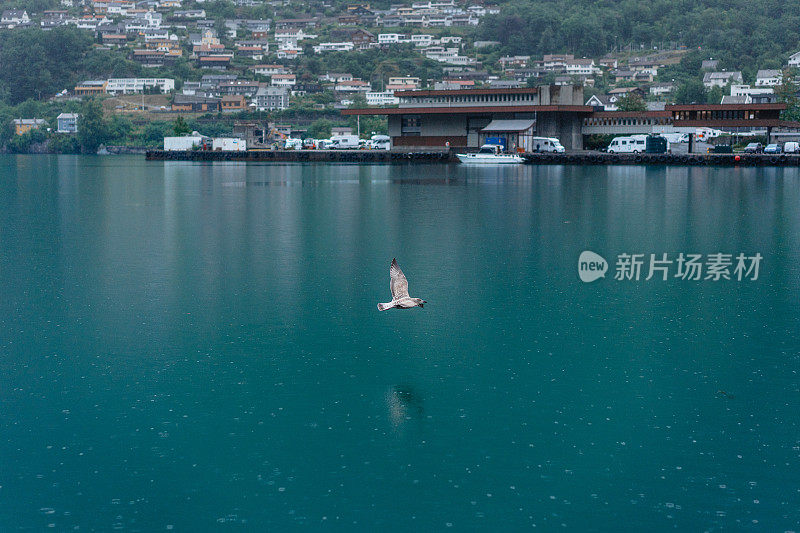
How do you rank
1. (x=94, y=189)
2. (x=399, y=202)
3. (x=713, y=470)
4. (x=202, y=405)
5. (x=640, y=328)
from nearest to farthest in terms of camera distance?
(x=713, y=470)
(x=202, y=405)
(x=640, y=328)
(x=399, y=202)
(x=94, y=189)

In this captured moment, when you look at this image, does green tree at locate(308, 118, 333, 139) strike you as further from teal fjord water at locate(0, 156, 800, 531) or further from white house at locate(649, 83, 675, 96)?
teal fjord water at locate(0, 156, 800, 531)

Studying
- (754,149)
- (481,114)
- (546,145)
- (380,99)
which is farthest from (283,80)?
(754,149)

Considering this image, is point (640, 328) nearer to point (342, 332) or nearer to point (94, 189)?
point (342, 332)

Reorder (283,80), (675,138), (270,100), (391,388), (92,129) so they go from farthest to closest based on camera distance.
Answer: (283,80), (270,100), (92,129), (675,138), (391,388)

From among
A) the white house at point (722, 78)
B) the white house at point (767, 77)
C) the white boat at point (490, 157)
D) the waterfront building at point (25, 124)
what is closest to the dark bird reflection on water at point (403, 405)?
the white boat at point (490, 157)

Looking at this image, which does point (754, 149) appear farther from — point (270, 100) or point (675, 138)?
point (270, 100)

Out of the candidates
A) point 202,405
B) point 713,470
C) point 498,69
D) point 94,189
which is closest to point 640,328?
point 713,470
